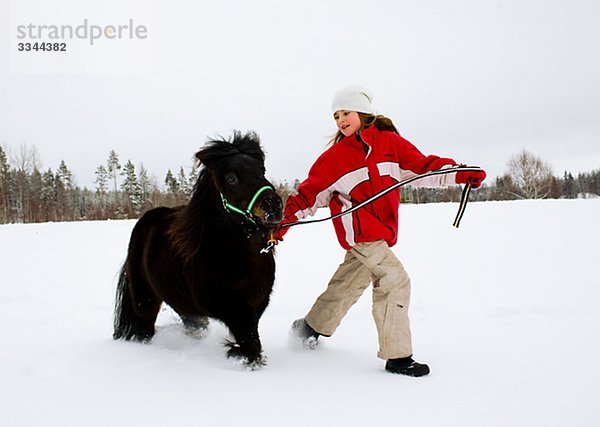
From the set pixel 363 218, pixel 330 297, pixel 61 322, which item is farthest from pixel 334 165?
pixel 61 322

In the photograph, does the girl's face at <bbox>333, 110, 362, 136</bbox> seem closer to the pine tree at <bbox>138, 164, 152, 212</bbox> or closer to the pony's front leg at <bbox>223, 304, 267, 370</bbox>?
the pony's front leg at <bbox>223, 304, 267, 370</bbox>

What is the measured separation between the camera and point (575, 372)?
288 cm

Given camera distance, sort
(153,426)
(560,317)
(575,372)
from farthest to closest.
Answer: (560,317) < (575,372) < (153,426)

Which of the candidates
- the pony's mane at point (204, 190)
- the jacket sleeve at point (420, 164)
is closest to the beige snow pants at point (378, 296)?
the jacket sleeve at point (420, 164)

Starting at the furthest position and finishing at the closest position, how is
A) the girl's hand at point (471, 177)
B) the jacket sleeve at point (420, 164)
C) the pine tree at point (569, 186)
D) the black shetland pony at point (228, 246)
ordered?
the pine tree at point (569, 186)
the jacket sleeve at point (420, 164)
the girl's hand at point (471, 177)
the black shetland pony at point (228, 246)

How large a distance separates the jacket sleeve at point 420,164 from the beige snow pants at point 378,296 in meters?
0.64

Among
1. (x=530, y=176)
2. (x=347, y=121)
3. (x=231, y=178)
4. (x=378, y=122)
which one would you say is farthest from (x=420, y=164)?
(x=530, y=176)

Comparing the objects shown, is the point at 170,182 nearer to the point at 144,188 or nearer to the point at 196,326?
the point at 144,188

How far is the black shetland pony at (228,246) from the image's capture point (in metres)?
3.07

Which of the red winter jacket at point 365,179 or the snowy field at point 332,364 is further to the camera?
the red winter jacket at point 365,179

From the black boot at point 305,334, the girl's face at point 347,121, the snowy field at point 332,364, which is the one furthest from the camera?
the black boot at point 305,334

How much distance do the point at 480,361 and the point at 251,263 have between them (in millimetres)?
1862

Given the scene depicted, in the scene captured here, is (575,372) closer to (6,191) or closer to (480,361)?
(480,361)

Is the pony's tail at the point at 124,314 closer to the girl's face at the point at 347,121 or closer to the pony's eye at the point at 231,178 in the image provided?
the pony's eye at the point at 231,178
